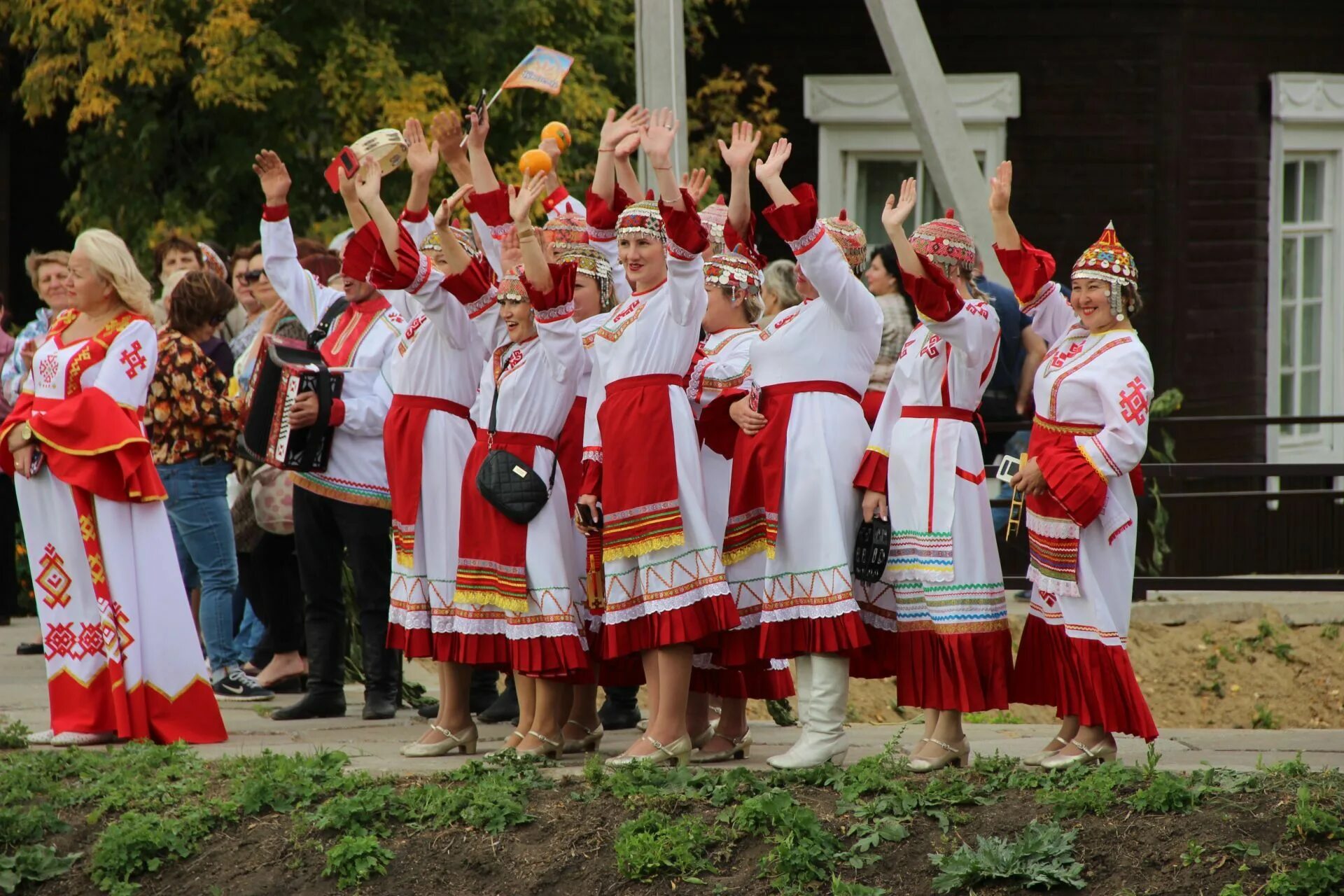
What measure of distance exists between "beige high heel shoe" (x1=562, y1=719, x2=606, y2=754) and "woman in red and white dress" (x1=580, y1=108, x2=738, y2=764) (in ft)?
2.13

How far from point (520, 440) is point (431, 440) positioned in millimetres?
508

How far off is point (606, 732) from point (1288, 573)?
5240mm

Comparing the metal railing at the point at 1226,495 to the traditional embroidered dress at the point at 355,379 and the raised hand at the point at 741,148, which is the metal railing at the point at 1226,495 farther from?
the raised hand at the point at 741,148

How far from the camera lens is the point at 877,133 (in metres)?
14.2

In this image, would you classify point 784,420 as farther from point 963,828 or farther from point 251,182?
point 251,182

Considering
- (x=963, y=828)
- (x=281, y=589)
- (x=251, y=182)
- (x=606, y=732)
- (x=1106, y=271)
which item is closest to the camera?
(x=963, y=828)

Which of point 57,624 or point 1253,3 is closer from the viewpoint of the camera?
point 57,624

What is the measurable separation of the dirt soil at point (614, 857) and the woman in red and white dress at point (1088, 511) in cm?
75

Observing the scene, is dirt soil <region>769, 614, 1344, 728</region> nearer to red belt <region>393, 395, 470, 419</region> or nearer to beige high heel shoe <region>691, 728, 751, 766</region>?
beige high heel shoe <region>691, 728, 751, 766</region>

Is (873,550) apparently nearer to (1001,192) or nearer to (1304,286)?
(1001,192)

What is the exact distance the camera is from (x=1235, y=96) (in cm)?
1367

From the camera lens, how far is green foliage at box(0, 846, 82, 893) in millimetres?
5602

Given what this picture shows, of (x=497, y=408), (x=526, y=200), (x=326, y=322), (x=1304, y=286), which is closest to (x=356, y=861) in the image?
(x=497, y=408)

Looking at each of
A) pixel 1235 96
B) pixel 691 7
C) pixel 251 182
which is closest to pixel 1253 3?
pixel 1235 96
